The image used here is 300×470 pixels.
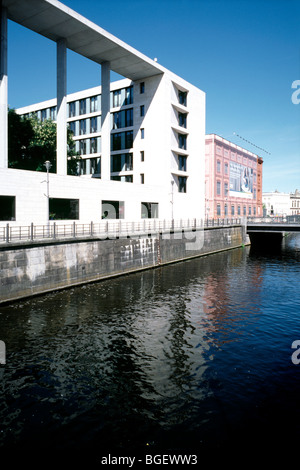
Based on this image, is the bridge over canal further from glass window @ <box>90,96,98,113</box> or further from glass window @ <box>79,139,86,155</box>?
glass window @ <box>90,96,98,113</box>

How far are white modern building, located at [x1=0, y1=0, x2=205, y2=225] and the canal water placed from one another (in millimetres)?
13028

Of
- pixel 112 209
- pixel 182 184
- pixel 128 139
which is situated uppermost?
pixel 128 139

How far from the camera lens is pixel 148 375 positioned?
1316 cm

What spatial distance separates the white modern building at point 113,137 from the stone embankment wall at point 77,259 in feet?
20.7

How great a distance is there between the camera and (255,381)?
12641 mm

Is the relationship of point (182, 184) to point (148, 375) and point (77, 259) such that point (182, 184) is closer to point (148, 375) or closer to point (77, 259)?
point (77, 259)

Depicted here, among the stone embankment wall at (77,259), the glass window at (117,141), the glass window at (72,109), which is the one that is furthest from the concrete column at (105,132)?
the glass window at (72,109)

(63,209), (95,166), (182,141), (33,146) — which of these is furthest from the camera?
(95,166)

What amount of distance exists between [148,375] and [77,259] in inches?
637

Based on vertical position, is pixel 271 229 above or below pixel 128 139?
below

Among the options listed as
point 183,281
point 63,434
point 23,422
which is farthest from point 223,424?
point 183,281

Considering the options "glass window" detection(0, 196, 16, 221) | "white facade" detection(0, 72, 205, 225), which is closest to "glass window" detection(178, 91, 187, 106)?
"white facade" detection(0, 72, 205, 225)

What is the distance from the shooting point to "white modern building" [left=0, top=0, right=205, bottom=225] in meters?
31.7

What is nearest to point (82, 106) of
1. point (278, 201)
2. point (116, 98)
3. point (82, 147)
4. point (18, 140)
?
point (82, 147)
